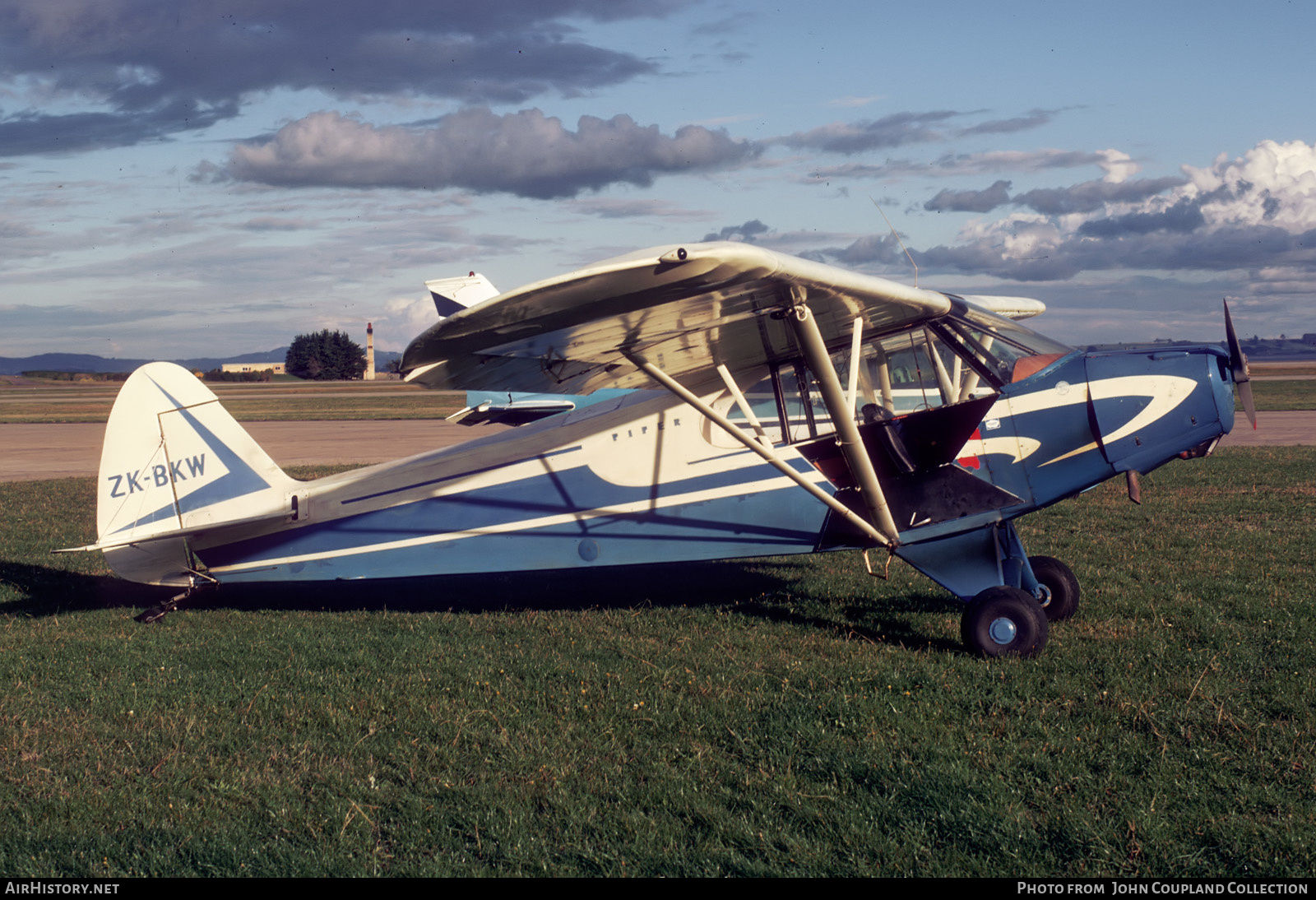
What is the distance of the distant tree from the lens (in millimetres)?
126000

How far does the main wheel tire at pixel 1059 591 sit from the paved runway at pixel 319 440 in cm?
1597

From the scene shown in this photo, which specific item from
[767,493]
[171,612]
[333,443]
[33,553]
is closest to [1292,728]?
[767,493]

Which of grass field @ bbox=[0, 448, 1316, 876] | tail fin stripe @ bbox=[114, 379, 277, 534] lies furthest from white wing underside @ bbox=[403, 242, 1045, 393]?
tail fin stripe @ bbox=[114, 379, 277, 534]

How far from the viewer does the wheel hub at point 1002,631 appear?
243 inches

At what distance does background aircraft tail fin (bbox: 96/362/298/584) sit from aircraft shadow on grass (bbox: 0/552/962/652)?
2.77 feet

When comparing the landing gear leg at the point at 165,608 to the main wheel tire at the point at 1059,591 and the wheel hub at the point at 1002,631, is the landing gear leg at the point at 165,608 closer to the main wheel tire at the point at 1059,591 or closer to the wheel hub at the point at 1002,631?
the wheel hub at the point at 1002,631

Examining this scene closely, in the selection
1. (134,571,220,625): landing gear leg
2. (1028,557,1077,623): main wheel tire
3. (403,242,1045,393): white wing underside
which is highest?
(403,242,1045,393): white wing underside

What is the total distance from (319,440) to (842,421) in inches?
959

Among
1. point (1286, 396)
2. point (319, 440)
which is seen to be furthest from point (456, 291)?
point (1286, 396)

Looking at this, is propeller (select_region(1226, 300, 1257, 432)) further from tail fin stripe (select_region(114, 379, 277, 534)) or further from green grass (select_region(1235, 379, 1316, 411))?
green grass (select_region(1235, 379, 1316, 411))

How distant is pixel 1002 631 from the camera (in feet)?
20.4

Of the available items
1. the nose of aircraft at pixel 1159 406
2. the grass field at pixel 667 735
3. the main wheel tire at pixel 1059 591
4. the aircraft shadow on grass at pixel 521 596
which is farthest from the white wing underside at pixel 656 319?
the main wheel tire at pixel 1059 591
